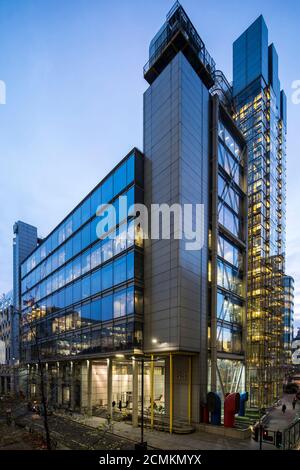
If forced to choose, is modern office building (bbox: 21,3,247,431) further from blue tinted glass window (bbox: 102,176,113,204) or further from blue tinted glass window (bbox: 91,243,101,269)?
blue tinted glass window (bbox: 91,243,101,269)

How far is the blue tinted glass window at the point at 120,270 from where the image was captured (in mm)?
35781

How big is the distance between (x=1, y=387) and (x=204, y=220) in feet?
269

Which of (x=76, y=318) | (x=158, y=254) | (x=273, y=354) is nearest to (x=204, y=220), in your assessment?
(x=158, y=254)

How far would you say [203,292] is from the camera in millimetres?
34500

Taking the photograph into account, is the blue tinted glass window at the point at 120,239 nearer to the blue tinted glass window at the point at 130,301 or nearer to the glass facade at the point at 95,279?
the glass facade at the point at 95,279

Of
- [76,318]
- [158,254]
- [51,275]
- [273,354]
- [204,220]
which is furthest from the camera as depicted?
[51,275]

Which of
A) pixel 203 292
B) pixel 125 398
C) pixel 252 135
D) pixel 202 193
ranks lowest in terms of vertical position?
pixel 125 398

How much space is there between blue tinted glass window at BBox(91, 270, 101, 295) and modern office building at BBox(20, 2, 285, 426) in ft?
0.44

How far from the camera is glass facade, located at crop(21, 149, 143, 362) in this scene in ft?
114

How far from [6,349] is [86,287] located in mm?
59584

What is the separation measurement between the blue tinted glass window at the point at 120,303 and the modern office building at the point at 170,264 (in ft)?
0.35

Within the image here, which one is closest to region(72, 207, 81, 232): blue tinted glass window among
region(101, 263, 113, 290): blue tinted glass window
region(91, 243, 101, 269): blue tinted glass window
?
region(91, 243, 101, 269): blue tinted glass window

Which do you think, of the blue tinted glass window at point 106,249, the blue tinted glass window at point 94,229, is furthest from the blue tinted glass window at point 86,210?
the blue tinted glass window at point 106,249

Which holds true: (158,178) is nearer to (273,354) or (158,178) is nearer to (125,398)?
(125,398)
